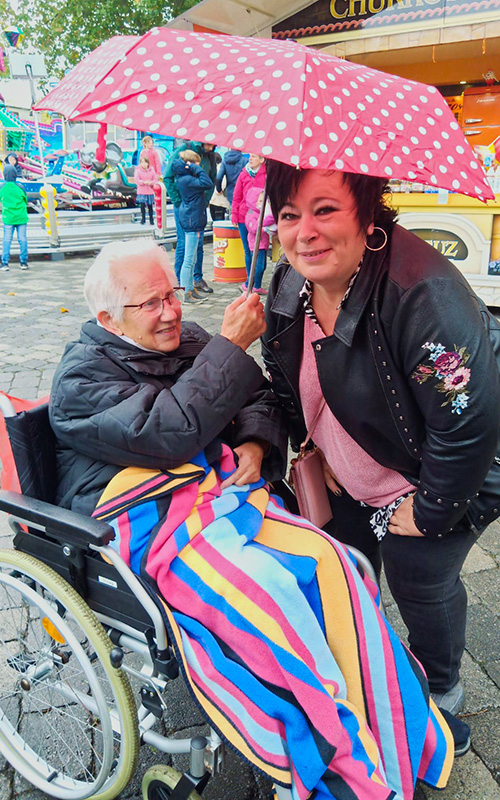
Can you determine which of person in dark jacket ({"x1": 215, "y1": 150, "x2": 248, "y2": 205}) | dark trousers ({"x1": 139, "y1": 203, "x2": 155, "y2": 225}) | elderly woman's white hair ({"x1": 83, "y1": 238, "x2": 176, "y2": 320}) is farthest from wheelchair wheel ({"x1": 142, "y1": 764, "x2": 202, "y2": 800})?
dark trousers ({"x1": 139, "y1": 203, "x2": 155, "y2": 225})

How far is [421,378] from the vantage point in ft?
4.48

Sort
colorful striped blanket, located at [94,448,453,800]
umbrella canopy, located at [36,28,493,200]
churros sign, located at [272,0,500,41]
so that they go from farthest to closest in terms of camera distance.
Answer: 1. churros sign, located at [272,0,500,41]
2. colorful striped blanket, located at [94,448,453,800]
3. umbrella canopy, located at [36,28,493,200]

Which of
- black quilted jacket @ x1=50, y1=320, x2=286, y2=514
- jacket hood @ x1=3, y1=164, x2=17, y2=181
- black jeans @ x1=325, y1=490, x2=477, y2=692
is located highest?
jacket hood @ x1=3, y1=164, x2=17, y2=181

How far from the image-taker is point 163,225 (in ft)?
40.3

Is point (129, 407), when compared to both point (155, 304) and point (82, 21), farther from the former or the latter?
point (82, 21)

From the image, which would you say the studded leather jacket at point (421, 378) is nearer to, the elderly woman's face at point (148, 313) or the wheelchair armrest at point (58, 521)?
the elderly woman's face at point (148, 313)

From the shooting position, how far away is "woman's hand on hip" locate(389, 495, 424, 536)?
160 centimetres

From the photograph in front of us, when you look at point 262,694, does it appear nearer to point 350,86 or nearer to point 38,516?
point 38,516

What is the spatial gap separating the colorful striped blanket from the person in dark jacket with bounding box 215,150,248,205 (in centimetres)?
726

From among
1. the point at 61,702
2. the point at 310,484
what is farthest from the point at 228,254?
the point at 61,702

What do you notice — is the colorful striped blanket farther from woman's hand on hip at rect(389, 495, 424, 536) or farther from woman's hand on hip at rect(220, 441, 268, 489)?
woman's hand on hip at rect(389, 495, 424, 536)

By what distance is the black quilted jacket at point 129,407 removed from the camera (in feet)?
5.05

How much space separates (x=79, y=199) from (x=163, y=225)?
6556mm

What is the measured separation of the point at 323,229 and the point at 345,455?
0.69 metres
